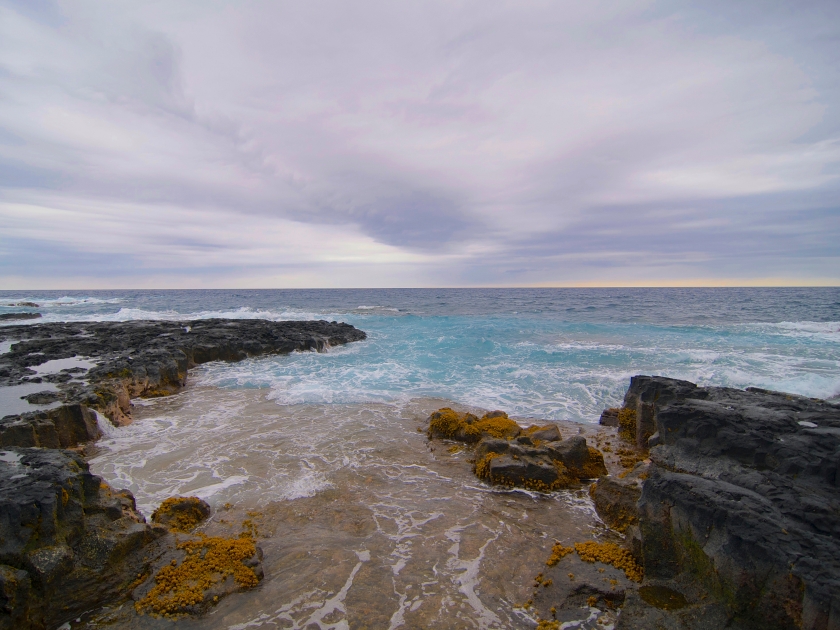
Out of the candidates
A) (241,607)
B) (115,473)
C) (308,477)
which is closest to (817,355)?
(308,477)

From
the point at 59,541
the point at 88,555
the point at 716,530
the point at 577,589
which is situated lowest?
the point at 577,589

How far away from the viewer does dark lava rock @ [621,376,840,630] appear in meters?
3.87

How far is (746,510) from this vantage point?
4.51m

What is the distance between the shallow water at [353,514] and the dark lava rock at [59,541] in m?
1.29

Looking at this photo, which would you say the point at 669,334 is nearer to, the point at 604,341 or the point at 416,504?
the point at 604,341

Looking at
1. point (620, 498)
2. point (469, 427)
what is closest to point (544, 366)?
point (469, 427)

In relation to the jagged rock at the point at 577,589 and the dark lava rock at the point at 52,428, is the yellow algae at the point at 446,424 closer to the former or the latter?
the jagged rock at the point at 577,589

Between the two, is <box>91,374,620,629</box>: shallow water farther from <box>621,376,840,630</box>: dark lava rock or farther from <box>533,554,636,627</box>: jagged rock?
<box>621,376,840,630</box>: dark lava rock

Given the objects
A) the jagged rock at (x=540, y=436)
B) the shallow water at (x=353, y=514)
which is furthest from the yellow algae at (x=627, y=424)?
the jagged rock at (x=540, y=436)

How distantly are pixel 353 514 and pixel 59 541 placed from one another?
3.90 metres

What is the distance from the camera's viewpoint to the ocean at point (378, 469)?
5.14 metres

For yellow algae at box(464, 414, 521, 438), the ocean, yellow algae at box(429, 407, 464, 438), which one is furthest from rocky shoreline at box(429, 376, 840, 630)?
yellow algae at box(429, 407, 464, 438)

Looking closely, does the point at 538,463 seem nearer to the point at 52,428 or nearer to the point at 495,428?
the point at 495,428

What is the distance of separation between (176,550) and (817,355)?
1168 inches
